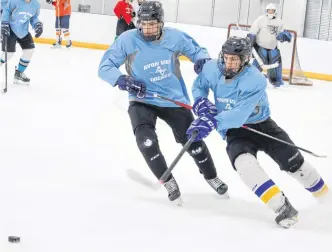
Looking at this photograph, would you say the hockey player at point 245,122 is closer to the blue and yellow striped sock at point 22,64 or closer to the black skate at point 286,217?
the black skate at point 286,217

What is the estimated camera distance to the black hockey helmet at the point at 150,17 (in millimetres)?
2908

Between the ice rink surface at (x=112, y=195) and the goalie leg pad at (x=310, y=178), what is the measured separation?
0.07m

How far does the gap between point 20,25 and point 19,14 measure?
11 centimetres

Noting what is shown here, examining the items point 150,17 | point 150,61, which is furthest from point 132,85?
point 150,17

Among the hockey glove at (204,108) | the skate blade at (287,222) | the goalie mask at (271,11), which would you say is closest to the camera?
the skate blade at (287,222)

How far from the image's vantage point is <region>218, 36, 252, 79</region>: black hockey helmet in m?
2.63

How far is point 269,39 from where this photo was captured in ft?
24.9

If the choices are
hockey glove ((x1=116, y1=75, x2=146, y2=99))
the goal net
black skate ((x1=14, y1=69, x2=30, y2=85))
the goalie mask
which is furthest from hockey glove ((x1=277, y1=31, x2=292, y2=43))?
hockey glove ((x1=116, y1=75, x2=146, y2=99))

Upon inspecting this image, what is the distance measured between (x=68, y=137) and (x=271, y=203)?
6.15 ft

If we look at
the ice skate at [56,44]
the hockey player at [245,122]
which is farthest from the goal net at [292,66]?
the hockey player at [245,122]

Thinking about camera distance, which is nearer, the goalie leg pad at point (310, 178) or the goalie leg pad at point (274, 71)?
the goalie leg pad at point (310, 178)

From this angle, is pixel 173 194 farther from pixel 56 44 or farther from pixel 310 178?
pixel 56 44

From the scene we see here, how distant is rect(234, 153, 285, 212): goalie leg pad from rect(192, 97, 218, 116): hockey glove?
0.24 m

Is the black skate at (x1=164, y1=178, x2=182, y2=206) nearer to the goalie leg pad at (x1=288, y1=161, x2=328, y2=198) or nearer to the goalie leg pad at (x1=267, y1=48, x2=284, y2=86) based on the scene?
the goalie leg pad at (x1=288, y1=161, x2=328, y2=198)
